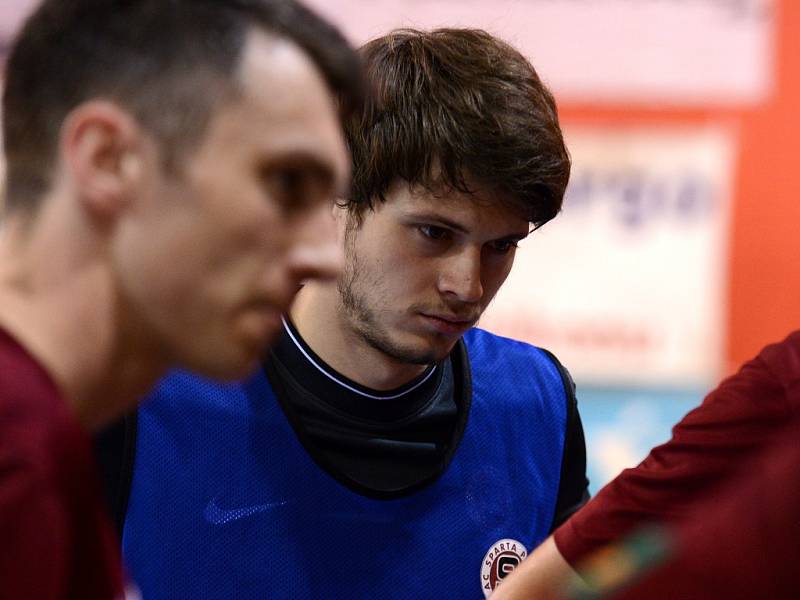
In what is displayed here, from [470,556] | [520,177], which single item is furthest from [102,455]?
[520,177]

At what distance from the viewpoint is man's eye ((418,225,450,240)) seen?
164 centimetres

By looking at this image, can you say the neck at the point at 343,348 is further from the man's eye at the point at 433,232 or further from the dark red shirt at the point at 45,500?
the dark red shirt at the point at 45,500

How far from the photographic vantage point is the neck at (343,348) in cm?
172

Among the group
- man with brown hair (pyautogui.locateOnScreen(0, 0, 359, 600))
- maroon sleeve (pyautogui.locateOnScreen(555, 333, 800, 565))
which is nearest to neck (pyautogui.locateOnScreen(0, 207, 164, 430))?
man with brown hair (pyautogui.locateOnScreen(0, 0, 359, 600))

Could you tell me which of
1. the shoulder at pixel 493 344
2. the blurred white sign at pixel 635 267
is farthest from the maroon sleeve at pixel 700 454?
the blurred white sign at pixel 635 267

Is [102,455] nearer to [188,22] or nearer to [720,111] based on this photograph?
[188,22]

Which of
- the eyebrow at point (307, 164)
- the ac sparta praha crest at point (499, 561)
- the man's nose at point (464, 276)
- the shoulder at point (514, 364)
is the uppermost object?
the eyebrow at point (307, 164)

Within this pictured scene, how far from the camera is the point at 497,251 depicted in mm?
1679

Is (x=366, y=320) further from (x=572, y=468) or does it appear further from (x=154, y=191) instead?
(x=154, y=191)

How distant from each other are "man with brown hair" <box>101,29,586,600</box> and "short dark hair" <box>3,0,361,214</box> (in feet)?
2.22

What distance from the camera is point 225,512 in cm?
161

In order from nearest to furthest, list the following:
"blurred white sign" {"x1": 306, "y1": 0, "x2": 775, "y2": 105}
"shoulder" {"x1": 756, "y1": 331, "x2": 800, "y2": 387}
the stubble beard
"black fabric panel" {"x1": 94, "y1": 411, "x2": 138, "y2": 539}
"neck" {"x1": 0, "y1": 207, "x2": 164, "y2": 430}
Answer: "neck" {"x1": 0, "y1": 207, "x2": 164, "y2": 430} < "shoulder" {"x1": 756, "y1": 331, "x2": 800, "y2": 387} < "black fabric panel" {"x1": 94, "y1": 411, "x2": 138, "y2": 539} < the stubble beard < "blurred white sign" {"x1": 306, "y1": 0, "x2": 775, "y2": 105}

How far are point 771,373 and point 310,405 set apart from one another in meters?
0.73

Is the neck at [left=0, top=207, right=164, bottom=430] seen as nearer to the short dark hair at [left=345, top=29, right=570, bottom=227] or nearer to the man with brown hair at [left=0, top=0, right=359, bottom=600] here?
the man with brown hair at [left=0, top=0, right=359, bottom=600]
